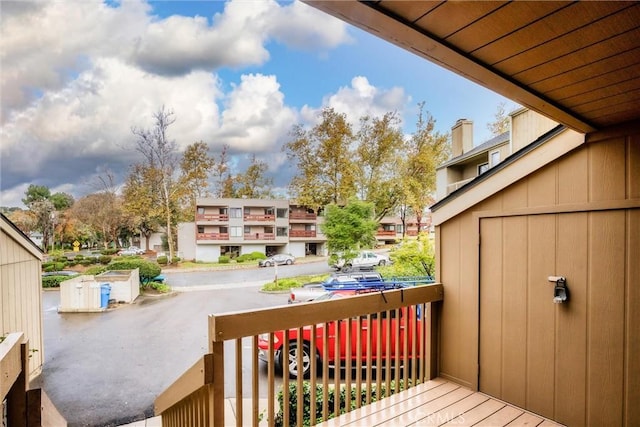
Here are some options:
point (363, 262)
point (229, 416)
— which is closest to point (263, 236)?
point (363, 262)

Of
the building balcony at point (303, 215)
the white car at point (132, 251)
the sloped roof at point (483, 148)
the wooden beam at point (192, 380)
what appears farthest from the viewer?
the building balcony at point (303, 215)

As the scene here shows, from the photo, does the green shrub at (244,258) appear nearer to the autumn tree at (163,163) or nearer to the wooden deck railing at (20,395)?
the autumn tree at (163,163)

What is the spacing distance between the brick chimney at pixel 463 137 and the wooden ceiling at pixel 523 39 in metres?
8.52

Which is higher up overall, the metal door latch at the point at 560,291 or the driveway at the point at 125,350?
the metal door latch at the point at 560,291

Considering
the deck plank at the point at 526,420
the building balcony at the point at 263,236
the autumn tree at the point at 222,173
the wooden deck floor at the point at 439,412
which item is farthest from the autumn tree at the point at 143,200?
the deck plank at the point at 526,420

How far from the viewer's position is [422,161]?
8977 millimetres

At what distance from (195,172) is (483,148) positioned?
7707 millimetres

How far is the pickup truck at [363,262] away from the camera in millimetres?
7398

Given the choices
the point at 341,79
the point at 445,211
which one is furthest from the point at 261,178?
the point at 445,211

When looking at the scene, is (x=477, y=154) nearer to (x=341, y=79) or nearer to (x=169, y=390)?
(x=341, y=79)

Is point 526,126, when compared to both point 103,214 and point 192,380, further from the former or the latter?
point 103,214

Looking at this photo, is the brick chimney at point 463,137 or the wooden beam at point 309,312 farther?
the brick chimney at point 463,137

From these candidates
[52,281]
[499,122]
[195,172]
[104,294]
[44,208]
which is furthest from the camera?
[195,172]

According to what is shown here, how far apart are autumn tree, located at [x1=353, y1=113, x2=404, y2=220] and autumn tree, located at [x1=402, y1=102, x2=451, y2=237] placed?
0.29 meters
